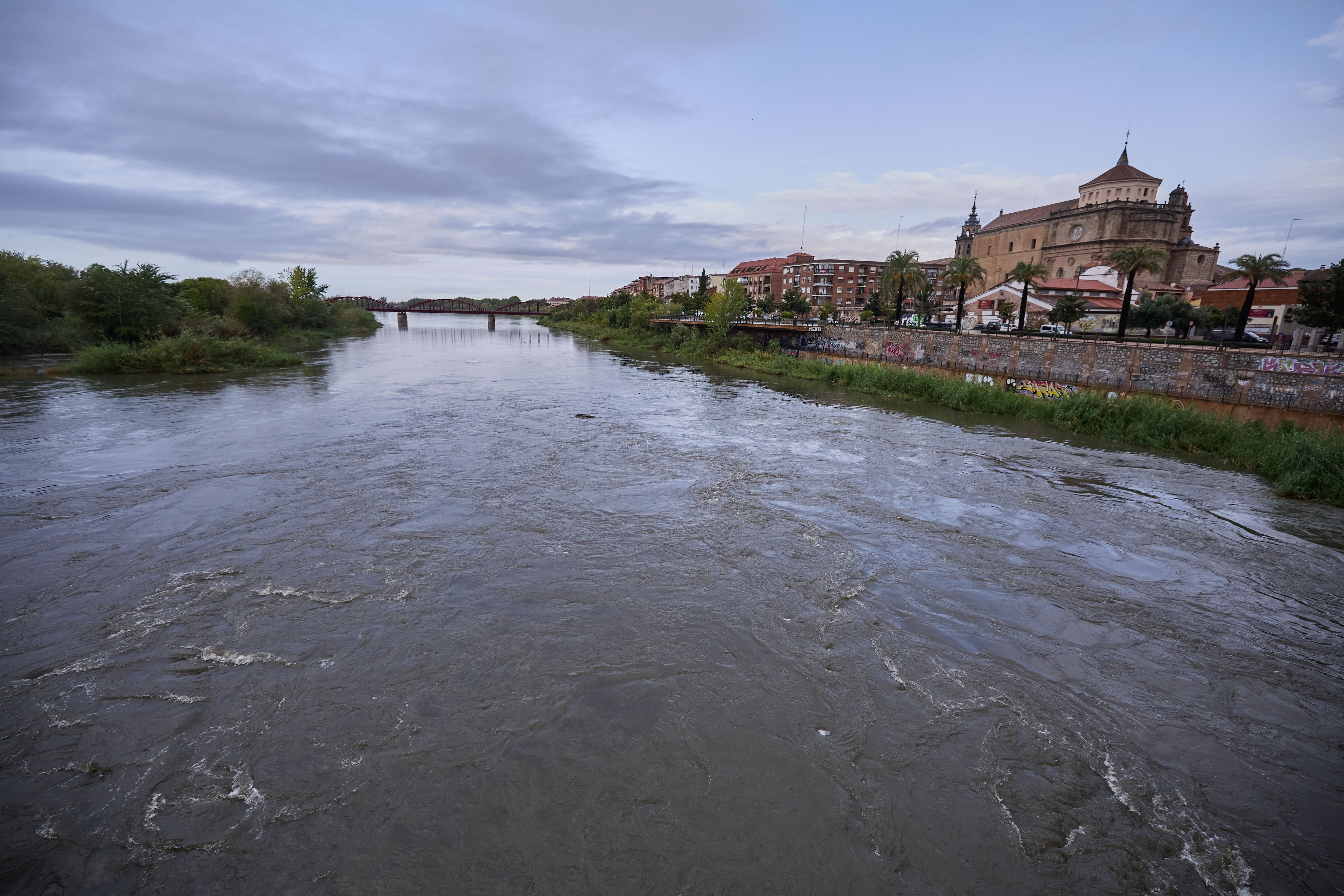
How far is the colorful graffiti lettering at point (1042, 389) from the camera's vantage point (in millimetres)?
26969

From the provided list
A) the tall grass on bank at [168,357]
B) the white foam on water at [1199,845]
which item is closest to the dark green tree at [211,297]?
the tall grass on bank at [168,357]

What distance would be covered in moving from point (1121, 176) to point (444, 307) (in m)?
114

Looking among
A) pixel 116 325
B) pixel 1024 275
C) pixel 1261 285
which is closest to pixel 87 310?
pixel 116 325

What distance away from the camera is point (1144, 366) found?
25578 mm

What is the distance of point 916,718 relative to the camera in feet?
21.1

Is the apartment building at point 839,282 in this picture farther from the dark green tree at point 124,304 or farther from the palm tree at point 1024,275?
the dark green tree at point 124,304

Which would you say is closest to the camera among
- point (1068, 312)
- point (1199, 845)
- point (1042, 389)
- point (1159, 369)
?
point (1199, 845)

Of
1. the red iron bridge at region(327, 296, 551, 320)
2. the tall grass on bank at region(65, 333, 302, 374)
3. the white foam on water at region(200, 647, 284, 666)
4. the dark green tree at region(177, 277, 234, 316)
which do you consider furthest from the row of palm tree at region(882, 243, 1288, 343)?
the red iron bridge at region(327, 296, 551, 320)

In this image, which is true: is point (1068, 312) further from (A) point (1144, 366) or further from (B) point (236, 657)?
(B) point (236, 657)

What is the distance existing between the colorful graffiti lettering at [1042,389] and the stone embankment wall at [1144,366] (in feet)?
1.97

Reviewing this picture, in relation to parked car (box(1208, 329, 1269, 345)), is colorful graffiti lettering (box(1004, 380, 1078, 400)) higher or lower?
lower

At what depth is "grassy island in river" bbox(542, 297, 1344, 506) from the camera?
51.3 ft

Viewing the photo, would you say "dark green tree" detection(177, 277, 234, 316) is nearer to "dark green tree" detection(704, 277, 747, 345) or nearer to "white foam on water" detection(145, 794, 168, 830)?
"dark green tree" detection(704, 277, 747, 345)

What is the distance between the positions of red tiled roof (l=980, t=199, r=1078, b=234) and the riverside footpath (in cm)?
5577
